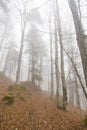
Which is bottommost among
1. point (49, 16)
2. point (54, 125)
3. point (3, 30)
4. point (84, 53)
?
point (54, 125)

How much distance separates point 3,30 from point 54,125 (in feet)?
79.7

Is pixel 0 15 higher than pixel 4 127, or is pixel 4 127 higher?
pixel 0 15

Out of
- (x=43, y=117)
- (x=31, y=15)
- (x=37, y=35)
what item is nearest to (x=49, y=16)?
(x=31, y=15)

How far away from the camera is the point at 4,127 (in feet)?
17.7

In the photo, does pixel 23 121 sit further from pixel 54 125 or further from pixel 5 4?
pixel 5 4

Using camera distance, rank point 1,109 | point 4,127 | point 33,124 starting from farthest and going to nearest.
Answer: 1. point 1,109
2. point 33,124
3. point 4,127

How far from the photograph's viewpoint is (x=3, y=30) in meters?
26.9

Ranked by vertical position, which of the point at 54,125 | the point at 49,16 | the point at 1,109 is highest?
the point at 49,16

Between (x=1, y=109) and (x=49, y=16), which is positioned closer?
(x=1, y=109)

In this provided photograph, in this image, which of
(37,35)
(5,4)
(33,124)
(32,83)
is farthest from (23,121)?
(37,35)

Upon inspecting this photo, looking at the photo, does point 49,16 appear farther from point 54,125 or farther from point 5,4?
point 54,125

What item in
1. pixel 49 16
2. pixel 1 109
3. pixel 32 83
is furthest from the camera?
pixel 32 83

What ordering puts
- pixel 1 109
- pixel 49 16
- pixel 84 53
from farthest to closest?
pixel 49 16 < pixel 1 109 < pixel 84 53

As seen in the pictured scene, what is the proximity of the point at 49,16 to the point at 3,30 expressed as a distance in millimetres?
12352
